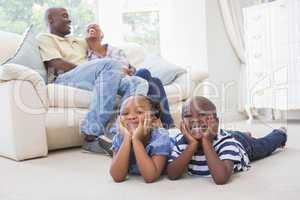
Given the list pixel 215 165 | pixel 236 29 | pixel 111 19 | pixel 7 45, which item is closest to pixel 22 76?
pixel 7 45

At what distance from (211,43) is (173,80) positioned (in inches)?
42.2

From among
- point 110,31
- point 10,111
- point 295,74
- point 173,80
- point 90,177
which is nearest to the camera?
point 90,177

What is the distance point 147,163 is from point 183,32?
2.66 metres

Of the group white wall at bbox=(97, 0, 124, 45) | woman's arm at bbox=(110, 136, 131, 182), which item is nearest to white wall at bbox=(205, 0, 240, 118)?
white wall at bbox=(97, 0, 124, 45)

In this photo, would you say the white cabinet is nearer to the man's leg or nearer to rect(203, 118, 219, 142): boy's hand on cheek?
the man's leg

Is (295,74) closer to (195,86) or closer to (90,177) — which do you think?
(195,86)

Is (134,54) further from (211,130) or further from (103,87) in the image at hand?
(211,130)

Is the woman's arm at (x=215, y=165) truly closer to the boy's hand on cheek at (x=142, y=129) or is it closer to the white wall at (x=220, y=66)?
the boy's hand on cheek at (x=142, y=129)

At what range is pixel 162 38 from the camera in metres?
3.93

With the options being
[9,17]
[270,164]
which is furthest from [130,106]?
[9,17]

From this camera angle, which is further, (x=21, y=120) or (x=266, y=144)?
(x=21, y=120)

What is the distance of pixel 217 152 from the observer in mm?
1282

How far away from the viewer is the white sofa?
181cm

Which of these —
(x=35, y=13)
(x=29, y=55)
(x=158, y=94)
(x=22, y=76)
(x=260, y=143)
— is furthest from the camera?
(x=35, y=13)
